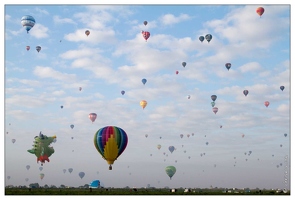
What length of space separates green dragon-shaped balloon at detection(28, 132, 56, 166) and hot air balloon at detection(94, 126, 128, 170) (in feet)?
17.6

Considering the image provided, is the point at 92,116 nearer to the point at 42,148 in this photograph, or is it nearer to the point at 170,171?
the point at 42,148

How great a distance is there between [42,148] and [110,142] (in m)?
7.72

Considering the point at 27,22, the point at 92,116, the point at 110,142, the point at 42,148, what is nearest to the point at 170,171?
the point at 92,116

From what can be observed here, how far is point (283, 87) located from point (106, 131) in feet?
74.4

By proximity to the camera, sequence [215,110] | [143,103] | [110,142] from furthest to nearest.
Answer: [215,110] → [143,103] → [110,142]

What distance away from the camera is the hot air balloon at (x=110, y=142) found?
48.0 metres

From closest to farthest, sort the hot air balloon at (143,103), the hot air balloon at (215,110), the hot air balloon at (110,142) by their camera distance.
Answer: the hot air balloon at (110,142) → the hot air balloon at (143,103) → the hot air balloon at (215,110)

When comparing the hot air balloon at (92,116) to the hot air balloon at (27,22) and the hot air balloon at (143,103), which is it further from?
the hot air balloon at (27,22)

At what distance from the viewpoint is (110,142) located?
48.0 m

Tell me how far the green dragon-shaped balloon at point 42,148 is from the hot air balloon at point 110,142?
5363 mm

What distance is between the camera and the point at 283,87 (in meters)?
54.2

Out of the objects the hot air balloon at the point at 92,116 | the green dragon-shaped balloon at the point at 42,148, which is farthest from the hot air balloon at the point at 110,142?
the hot air balloon at the point at 92,116
